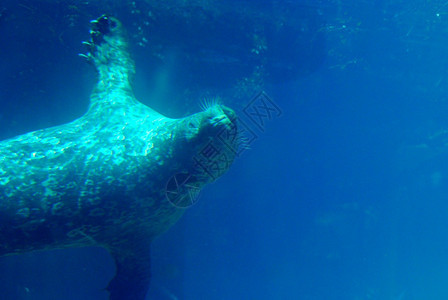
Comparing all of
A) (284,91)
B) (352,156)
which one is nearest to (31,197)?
(284,91)

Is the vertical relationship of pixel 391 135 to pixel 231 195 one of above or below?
above

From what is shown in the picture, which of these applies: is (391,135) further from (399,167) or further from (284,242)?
(284,242)

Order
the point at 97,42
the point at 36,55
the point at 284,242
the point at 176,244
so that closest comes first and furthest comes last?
the point at 97,42
the point at 36,55
the point at 176,244
the point at 284,242

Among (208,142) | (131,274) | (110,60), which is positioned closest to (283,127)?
(110,60)

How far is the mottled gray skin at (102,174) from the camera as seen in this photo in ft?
12.7

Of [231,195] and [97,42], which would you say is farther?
[231,195]

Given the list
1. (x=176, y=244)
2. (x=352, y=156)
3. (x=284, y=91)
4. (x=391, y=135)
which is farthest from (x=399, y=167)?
(x=176, y=244)

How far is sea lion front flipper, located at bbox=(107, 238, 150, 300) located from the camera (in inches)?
207

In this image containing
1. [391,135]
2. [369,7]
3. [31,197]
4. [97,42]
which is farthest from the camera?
[391,135]

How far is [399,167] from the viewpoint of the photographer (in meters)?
13.5

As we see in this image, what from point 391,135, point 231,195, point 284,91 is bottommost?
point 231,195

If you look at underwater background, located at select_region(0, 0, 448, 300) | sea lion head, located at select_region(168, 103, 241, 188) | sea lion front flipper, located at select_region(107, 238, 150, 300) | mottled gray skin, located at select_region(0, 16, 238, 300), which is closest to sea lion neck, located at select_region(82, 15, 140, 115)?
mottled gray skin, located at select_region(0, 16, 238, 300)

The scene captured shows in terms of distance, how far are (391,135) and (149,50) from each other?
10.2 metres

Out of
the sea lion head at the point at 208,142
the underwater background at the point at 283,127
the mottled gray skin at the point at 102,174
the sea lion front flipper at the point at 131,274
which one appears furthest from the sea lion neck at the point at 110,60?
the sea lion front flipper at the point at 131,274
